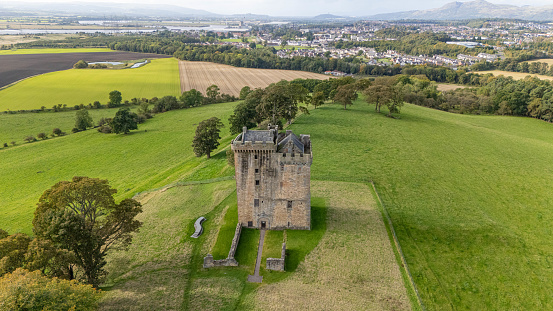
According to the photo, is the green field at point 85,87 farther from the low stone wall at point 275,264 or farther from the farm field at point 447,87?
the farm field at point 447,87

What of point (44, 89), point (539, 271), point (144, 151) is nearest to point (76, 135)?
point (144, 151)

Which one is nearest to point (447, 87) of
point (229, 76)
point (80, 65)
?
point (229, 76)

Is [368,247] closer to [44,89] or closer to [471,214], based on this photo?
[471,214]

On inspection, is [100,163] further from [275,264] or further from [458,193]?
[458,193]

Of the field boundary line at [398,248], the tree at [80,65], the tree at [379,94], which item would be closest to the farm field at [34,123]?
the tree at [80,65]

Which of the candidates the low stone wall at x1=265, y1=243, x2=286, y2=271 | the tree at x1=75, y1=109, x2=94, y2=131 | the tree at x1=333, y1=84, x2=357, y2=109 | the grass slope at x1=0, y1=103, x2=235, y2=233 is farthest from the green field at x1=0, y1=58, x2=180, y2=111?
the low stone wall at x1=265, y1=243, x2=286, y2=271

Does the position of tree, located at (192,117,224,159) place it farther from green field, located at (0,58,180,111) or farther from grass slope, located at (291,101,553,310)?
green field, located at (0,58,180,111)
